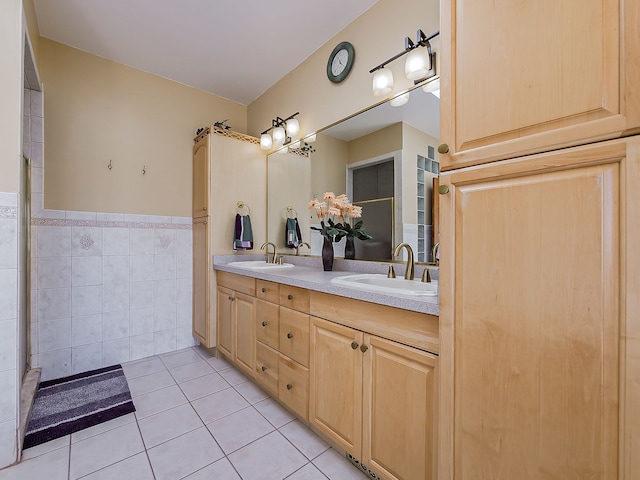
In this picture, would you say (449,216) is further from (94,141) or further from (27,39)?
(94,141)

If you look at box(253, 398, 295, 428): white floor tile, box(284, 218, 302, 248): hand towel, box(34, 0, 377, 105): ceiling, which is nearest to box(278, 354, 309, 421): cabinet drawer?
box(253, 398, 295, 428): white floor tile

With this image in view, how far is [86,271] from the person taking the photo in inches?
91.7

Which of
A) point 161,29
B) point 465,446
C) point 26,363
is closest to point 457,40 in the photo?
point 465,446

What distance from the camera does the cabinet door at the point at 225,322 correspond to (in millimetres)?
2279

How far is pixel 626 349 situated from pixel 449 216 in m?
0.50

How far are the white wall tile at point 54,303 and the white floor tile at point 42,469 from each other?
1117 millimetres

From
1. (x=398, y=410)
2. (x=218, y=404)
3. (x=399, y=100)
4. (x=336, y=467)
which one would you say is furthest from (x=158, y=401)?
(x=399, y=100)

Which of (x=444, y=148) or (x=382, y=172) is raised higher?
(x=382, y=172)

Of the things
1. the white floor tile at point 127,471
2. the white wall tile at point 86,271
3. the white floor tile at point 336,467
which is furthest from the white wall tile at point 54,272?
the white floor tile at point 336,467

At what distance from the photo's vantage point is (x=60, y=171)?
224 cm

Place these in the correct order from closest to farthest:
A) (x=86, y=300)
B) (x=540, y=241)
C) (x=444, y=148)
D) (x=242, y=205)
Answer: (x=540, y=241) → (x=444, y=148) → (x=86, y=300) → (x=242, y=205)

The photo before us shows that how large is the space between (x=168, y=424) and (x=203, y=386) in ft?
1.42

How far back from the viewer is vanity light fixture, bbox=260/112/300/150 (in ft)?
8.19

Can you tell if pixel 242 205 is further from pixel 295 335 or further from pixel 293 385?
pixel 293 385
